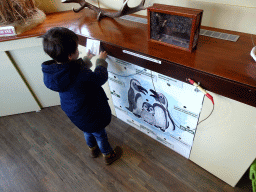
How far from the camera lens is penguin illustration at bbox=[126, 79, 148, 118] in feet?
3.99

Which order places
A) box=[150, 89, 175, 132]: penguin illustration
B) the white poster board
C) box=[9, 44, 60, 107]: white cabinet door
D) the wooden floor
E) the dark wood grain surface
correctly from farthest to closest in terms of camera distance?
box=[9, 44, 60, 107]: white cabinet door
the wooden floor
box=[150, 89, 175, 132]: penguin illustration
the white poster board
the dark wood grain surface

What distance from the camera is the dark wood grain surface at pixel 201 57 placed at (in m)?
0.68

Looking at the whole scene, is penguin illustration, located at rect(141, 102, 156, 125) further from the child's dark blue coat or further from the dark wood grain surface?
the dark wood grain surface

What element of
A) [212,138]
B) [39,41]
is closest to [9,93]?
[39,41]

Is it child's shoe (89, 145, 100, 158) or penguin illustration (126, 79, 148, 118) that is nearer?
penguin illustration (126, 79, 148, 118)

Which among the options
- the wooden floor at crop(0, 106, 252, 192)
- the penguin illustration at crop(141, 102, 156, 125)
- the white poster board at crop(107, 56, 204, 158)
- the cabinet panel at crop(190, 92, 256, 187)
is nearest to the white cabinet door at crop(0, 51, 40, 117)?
the wooden floor at crop(0, 106, 252, 192)

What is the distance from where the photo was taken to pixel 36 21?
4.58 feet

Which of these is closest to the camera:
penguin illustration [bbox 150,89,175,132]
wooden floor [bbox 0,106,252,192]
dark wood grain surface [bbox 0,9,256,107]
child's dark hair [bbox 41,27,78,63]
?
dark wood grain surface [bbox 0,9,256,107]

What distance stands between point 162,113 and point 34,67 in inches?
49.6

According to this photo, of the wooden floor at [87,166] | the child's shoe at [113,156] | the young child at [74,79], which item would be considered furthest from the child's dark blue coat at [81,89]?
the wooden floor at [87,166]

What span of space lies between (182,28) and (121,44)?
1.09 feet

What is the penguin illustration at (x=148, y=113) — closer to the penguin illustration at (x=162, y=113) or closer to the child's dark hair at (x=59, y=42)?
the penguin illustration at (x=162, y=113)

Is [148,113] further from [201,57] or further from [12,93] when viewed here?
[12,93]

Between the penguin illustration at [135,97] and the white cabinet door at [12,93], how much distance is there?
3.57ft
